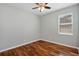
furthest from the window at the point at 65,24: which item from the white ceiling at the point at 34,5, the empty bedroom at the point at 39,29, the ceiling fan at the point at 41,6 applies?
the ceiling fan at the point at 41,6

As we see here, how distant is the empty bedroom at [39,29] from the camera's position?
3.94 feet

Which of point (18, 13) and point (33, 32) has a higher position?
point (18, 13)

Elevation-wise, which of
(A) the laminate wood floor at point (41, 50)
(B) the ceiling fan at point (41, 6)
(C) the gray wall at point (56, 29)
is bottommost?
(A) the laminate wood floor at point (41, 50)

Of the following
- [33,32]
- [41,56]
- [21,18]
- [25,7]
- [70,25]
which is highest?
[25,7]

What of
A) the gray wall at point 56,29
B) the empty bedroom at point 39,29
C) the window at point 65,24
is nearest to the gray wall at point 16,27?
the empty bedroom at point 39,29

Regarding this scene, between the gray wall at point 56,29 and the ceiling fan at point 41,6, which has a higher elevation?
the ceiling fan at point 41,6

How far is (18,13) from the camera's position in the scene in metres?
1.26

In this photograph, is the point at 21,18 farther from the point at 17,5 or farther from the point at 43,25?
the point at 43,25

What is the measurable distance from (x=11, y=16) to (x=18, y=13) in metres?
0.11

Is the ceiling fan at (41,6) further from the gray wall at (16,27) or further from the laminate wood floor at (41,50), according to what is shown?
the laminate wood floor at (41,50)

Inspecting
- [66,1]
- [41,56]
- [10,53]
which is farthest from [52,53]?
[66,1]

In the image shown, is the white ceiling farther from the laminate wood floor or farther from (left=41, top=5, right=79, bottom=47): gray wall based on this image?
the laminate wood floor

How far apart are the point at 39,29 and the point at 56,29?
263 mm

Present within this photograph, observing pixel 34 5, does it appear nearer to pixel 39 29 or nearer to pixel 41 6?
pixel 41 6
